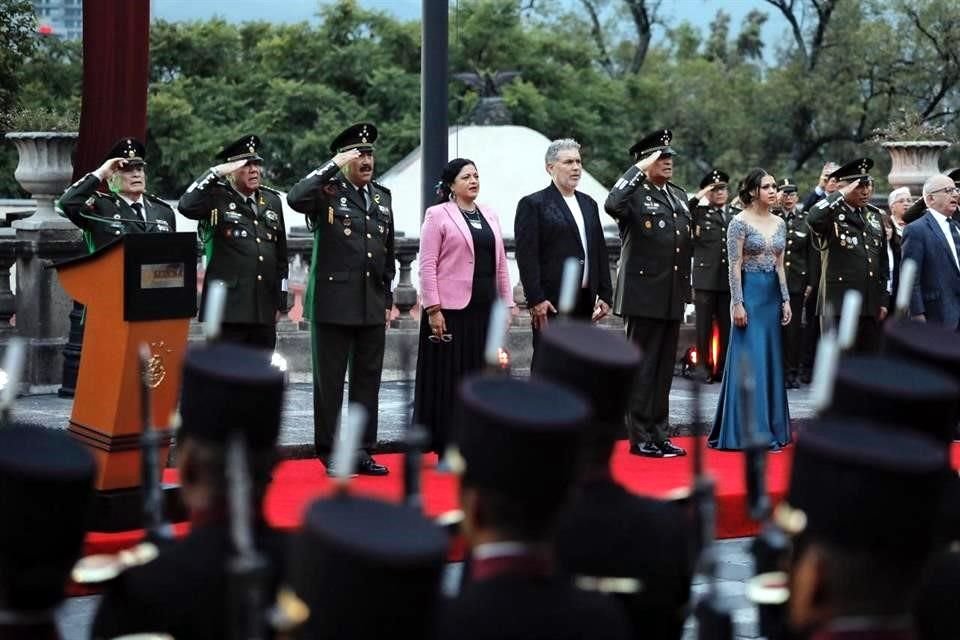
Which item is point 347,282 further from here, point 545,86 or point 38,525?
point 545,86

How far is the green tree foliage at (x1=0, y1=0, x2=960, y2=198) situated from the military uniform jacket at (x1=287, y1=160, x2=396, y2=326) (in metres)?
13.9

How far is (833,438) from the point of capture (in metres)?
4.05

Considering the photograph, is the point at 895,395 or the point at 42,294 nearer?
the point at 895,395

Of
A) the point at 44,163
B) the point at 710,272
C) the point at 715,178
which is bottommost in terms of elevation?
the point at 710,272

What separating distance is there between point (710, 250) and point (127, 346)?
288 inches

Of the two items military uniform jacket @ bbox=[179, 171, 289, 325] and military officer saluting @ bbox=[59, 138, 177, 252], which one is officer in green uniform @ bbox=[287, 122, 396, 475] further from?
military officer saluting @ bbox=[59, 138, 177, 252]

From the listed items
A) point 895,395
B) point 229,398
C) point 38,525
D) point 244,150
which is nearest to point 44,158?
point 244,150

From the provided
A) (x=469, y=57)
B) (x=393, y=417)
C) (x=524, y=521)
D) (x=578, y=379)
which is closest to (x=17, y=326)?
(x=393, y=417)

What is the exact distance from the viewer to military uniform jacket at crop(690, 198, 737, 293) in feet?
49.3

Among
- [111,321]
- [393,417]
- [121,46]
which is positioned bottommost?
[393,417]

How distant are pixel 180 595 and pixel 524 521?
0.86 m

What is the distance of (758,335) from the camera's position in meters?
11.5

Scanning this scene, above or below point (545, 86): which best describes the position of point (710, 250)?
below

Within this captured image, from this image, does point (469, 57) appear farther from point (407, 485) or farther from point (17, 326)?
point (407, 485)
